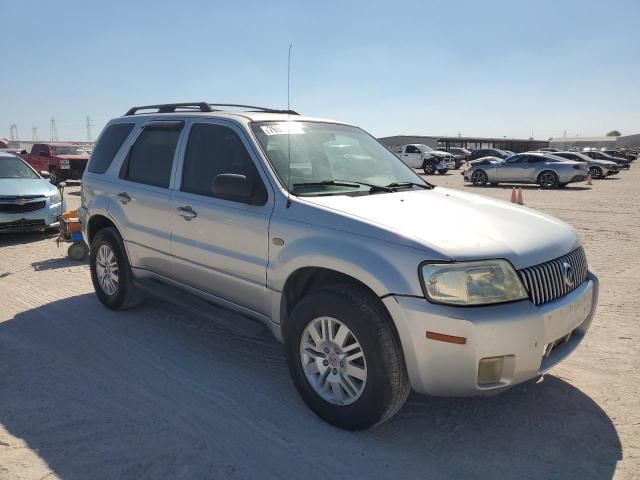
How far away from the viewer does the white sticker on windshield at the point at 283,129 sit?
12.7 feet

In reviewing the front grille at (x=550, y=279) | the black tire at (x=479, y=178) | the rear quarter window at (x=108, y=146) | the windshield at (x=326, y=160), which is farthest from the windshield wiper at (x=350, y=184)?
the black tire at (x=479, y=178)

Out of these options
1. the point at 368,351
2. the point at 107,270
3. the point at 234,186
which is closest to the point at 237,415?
the point at 368,351

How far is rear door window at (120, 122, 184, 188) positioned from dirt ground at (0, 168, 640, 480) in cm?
108

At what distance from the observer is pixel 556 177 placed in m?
21.0

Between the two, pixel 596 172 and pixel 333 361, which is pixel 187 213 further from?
pixel 596 172

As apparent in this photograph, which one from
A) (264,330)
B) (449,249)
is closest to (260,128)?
(264,330)

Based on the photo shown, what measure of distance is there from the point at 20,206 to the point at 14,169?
5.53ft

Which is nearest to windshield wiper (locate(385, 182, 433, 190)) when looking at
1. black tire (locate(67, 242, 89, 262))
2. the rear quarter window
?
the rear quarter window

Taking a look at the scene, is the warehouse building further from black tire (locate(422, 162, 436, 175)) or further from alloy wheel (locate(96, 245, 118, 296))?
alloy wheel (locate(96, 245, 118, 296))

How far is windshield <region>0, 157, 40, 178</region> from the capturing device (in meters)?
9.95

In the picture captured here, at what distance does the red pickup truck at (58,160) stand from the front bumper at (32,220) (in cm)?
1232

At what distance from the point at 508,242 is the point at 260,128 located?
1.99 meters

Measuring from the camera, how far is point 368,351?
283 cm

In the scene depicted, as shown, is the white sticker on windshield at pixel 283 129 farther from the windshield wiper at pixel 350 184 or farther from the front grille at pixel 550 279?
the front grille at pixel 550 279
